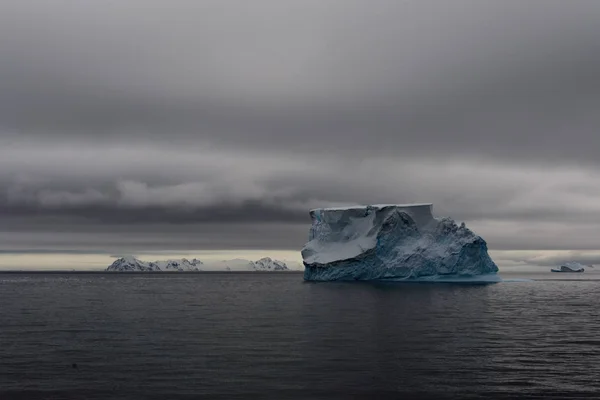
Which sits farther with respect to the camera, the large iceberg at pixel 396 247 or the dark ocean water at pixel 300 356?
the large iceberg at pixel 396 247

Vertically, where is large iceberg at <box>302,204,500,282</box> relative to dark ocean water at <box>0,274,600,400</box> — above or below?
above

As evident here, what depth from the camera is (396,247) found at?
8162 cm

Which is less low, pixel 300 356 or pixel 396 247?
pixel 396 247

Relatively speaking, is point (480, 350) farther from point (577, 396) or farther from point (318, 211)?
point (318, 211)

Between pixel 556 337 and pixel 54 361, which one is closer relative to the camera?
pixel 54 361

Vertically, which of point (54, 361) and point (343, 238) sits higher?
point (343, 238)

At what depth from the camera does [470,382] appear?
19.0 m

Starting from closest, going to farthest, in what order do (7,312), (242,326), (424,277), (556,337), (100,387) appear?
(100,387) → (556,337) → (242,326) → (7,312) → (424,277)

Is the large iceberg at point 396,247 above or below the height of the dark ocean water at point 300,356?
above

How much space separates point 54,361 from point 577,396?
17.5 metres

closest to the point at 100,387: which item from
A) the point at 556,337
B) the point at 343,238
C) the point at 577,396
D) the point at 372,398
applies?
the point at 372,398

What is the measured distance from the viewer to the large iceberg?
80062 millimetres

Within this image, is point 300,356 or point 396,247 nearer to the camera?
point 300,356

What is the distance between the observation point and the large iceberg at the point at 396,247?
80.1 meters
